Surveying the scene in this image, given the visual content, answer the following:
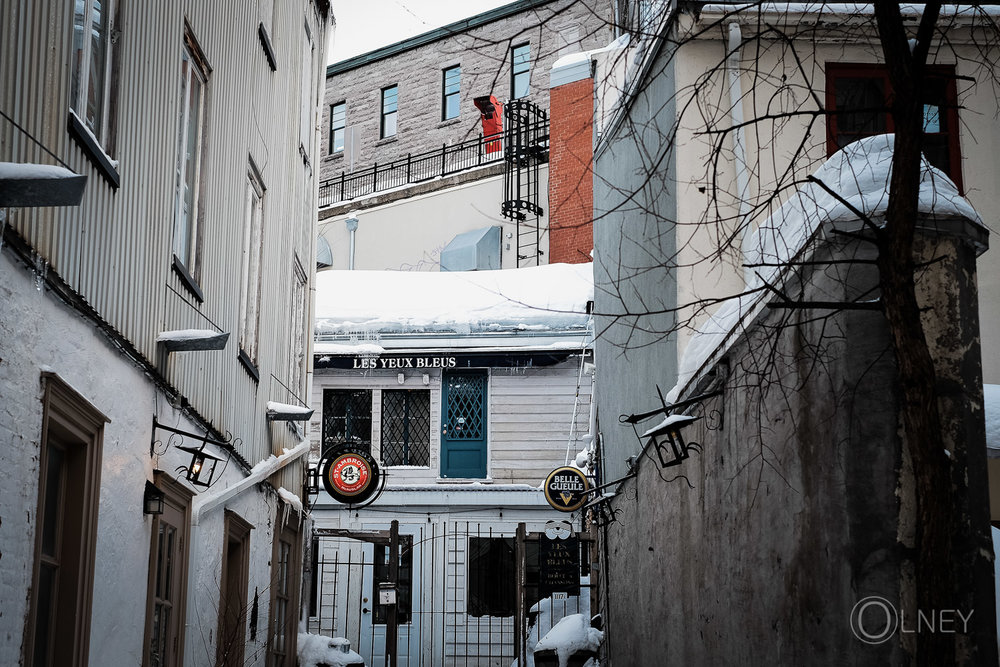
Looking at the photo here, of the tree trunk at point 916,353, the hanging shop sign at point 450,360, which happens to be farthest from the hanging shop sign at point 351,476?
the tree trunk at point 916,353

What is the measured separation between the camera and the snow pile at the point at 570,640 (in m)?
15.6

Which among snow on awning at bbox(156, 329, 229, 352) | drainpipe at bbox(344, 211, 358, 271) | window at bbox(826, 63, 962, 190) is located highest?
drainpipe at bbox(344, 211, 358, 271)

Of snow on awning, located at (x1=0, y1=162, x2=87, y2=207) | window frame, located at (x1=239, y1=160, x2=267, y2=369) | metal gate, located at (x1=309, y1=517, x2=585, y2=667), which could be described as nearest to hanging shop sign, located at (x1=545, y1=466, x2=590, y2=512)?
metal gate, located at (x1=309, y1=517, x2=585, y2=667)

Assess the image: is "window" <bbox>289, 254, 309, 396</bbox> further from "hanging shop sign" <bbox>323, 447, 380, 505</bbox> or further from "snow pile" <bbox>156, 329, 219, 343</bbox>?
"snow pile" <bbox>156, 329, 219, 343</bbox>

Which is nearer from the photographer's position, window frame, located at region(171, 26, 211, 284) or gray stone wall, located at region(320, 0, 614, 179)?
window frame, located at region(171, 26, 211, 284)

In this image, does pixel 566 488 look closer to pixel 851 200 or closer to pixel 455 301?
pixel 455 301

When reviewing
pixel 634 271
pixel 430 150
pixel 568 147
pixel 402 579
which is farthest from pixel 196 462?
pixel 430 150

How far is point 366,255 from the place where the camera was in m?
33.3

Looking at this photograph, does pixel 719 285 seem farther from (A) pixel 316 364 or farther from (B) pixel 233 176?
(A) pixel 316 364

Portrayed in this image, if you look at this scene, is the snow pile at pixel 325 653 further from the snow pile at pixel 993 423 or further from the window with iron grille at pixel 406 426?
the snow pile at pixel 993 423

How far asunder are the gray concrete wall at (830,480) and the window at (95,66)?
3679 mm

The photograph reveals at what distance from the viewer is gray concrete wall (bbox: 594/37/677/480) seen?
10.8 m

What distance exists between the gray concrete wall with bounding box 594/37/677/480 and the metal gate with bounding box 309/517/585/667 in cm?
658

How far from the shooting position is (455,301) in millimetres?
23734
